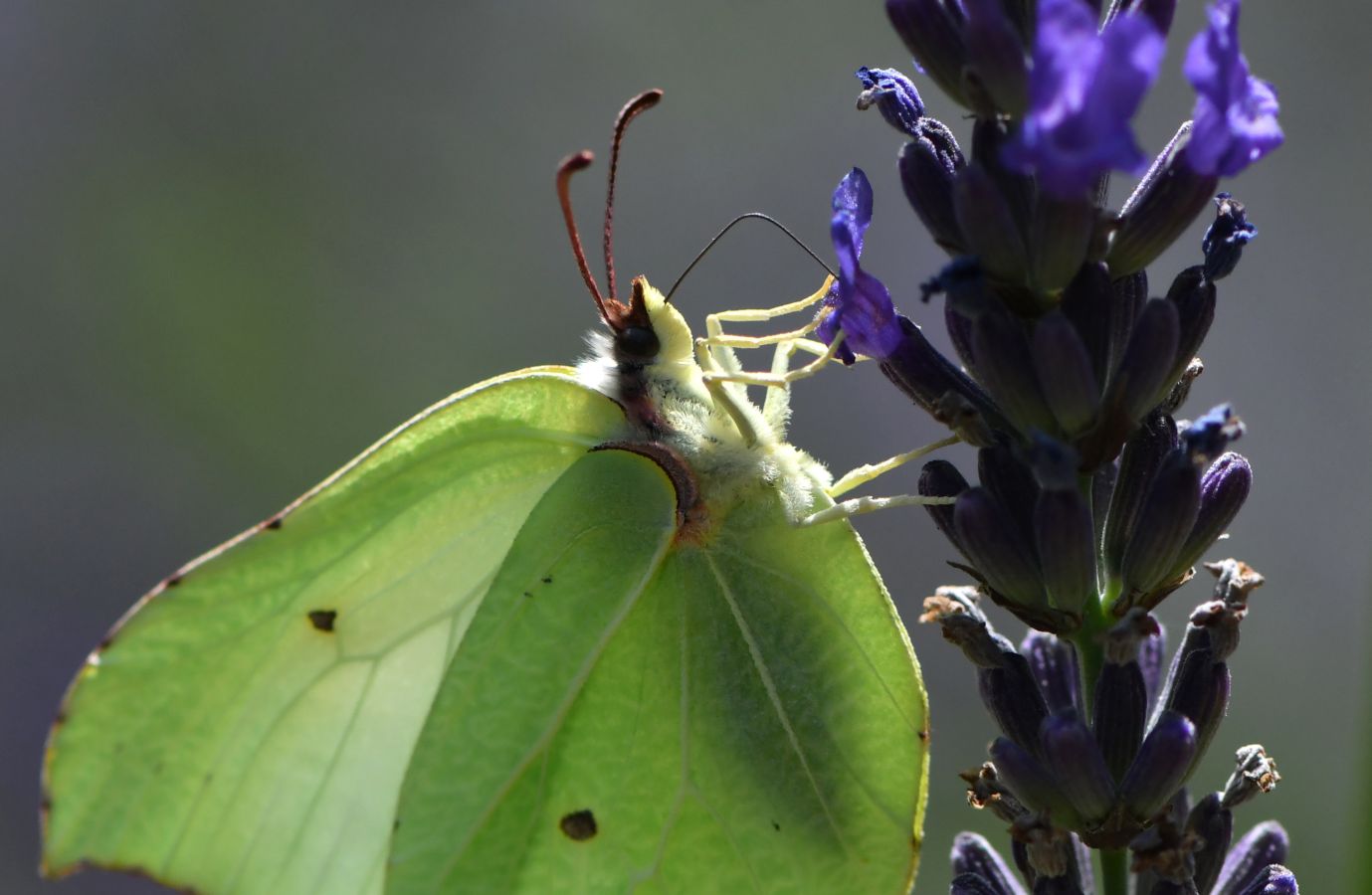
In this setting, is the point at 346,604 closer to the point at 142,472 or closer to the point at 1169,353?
the point at 1169,353

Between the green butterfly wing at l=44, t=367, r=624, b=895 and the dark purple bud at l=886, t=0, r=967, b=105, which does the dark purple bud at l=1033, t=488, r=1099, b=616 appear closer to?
the dark purple bud at l=886, t=0, r=967, b=105

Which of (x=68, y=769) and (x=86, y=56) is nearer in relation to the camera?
(x=68, y=769)

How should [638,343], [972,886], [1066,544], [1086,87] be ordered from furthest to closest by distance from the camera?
1. [638,343]
2. [972,886]
3. [1066,544]
4. [1086,87]

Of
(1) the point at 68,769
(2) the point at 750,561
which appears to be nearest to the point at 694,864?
(2) the point at 750,561

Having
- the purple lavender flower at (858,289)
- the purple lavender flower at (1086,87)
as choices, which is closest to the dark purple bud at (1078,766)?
the purple lavender flower at (858,289)

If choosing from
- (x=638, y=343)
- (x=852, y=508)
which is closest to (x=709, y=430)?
(x=638, y=343)

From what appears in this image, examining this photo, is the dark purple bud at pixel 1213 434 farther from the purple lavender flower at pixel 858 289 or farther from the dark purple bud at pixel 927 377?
the purple lavender flower at pixel 858 289

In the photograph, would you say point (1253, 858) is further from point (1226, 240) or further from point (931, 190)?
point (931, 190)
